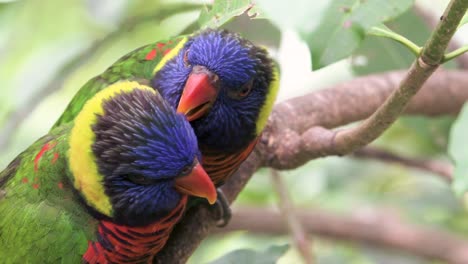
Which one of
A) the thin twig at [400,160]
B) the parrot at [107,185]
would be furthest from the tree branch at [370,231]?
the parrot at [107,185]

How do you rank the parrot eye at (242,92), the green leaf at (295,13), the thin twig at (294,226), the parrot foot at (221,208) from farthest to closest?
the thin twig at (294,226) < the parrot foot at (221,208) < the parrot eye at (242,92) < the green leaf at (295,13)

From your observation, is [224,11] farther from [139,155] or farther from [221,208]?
[221,208]

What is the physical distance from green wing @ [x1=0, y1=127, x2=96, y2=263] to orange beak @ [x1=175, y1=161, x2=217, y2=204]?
0.24 m

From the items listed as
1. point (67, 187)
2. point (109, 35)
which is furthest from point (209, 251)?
point (67, 187)

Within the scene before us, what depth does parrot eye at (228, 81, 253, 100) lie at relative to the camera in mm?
1541

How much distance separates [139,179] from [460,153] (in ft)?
1.98

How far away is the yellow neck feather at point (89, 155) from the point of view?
1.34 m

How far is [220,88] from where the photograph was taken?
1.53 metres

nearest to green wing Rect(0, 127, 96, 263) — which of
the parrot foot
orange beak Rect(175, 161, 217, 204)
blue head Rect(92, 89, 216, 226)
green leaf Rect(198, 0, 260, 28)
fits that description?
blue head Rect(92, 89, 216, 226)

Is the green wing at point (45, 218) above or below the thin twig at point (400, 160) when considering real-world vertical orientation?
above

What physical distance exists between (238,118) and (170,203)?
0.28 meters

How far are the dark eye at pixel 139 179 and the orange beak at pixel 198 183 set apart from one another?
0.06 meters

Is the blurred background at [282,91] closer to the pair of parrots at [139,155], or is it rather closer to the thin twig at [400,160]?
the thin twig at [400,160]

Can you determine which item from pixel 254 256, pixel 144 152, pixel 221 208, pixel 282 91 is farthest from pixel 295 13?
pixel 282 91
